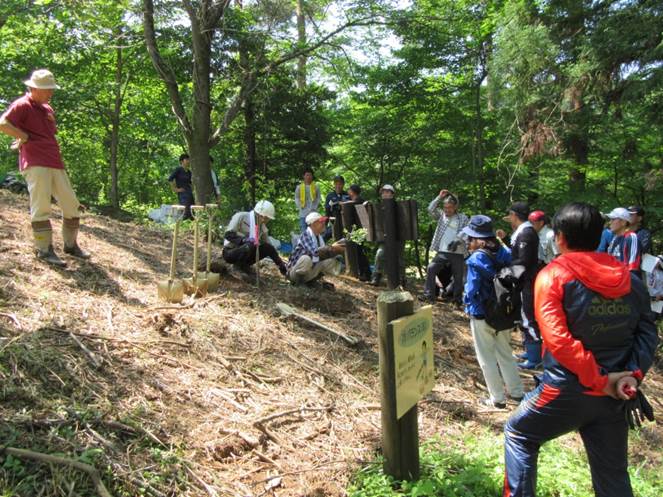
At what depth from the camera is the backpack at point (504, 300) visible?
474 cm

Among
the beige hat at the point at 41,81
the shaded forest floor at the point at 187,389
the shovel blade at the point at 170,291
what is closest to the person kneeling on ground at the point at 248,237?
the shaded forest floor at the point at 187,389

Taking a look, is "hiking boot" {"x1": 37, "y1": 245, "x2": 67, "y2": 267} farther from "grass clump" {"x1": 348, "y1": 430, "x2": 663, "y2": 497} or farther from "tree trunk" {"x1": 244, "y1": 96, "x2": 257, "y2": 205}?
"tree trunk" {"x1": 244, "y1": 96, "x2": 257, "y2": 205}

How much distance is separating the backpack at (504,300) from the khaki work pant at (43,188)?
4.83 m

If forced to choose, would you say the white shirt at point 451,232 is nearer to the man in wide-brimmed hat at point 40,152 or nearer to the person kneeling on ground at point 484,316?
the person kneeling on ground at point 484,316

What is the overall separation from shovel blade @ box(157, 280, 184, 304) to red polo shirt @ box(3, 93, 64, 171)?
5.98ft

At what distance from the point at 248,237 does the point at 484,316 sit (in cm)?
368

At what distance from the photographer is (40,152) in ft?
17.7

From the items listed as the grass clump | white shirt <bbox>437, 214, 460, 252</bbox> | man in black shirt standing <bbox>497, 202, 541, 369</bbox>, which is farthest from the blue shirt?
white shirt <bbox>437, 214, 460, 252</bbox>

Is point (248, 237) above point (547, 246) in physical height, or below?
above

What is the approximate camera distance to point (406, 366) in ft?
9.73

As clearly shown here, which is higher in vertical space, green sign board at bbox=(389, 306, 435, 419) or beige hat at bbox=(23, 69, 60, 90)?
beige hat at bbox=(23, 69, 60, 90)

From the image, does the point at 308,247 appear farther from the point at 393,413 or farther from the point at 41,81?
the point at 393,413

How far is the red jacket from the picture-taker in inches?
93.5

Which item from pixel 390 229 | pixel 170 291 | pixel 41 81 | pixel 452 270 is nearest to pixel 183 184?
pixel 41 81
